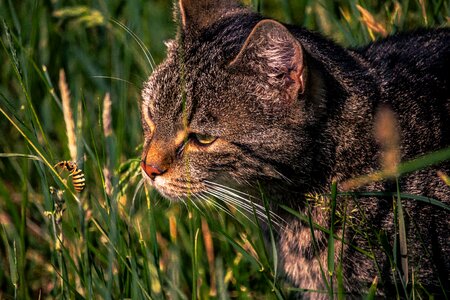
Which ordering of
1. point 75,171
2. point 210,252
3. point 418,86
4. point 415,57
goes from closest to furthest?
point 75,171
point 418,86
point 415,57
point 210,252

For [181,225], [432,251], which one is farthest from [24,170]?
[432,251]

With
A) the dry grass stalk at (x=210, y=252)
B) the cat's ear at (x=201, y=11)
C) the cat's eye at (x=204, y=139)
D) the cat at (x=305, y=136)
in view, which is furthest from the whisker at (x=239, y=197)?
the cat's ear at (x=201, y=11)

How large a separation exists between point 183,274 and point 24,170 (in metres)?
0.86

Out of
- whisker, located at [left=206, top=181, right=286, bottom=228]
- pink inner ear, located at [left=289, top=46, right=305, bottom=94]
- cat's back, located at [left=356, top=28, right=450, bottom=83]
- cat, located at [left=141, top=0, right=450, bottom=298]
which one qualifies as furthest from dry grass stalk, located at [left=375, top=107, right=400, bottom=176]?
whisker, located at [left=206, top=181, right=286, bottom=228]

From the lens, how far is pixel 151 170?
3.04m

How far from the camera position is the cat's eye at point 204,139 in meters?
2.99

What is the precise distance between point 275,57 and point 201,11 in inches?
27.3

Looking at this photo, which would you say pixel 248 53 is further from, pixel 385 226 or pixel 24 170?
pixel 24 170

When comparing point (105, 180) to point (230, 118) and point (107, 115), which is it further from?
point (230, 118)

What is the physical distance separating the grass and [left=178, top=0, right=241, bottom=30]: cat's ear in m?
0.23

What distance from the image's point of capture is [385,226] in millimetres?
2980

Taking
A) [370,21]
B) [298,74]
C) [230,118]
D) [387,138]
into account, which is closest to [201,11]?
[230,118]

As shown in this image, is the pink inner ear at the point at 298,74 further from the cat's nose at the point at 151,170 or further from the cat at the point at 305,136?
the cat's nose at the point at 151,170

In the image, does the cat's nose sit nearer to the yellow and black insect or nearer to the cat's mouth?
Result: the cat's mouth
